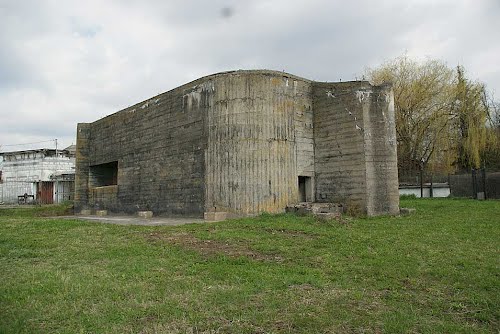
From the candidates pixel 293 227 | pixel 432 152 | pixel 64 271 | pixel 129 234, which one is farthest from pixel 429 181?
pixel 64 271

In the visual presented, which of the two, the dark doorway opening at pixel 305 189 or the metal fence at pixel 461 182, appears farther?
the metal fence at pixel 461 182

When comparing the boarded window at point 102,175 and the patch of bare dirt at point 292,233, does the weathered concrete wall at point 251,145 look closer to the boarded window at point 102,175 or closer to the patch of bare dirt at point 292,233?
the patch of bare dirt at point 292,233

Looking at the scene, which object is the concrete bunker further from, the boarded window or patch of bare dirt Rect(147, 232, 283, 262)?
the boarded window

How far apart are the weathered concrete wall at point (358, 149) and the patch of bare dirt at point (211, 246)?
665 cm

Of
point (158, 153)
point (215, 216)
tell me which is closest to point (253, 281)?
point (215, 216)

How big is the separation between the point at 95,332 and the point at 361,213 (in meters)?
11.2

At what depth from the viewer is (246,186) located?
13.9 m

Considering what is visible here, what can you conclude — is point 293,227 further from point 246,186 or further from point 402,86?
point 402,86

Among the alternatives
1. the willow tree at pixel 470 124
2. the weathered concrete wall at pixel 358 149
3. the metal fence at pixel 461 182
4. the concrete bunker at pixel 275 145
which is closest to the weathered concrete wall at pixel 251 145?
the concrete bunker at pixel 275 145

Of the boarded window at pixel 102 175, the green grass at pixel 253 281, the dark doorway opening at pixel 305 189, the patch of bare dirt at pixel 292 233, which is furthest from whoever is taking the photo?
the boarded window at pixel 102 175

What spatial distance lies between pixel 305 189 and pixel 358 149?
2.48 m

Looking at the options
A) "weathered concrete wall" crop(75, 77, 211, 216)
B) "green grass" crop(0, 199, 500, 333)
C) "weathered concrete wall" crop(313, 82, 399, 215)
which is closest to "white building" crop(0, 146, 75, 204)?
"weathered concrete wall" crop(75, 77, 211, 216)

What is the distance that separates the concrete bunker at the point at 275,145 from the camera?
45.9 ft

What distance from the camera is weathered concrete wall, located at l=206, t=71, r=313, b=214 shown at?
13.9 m
